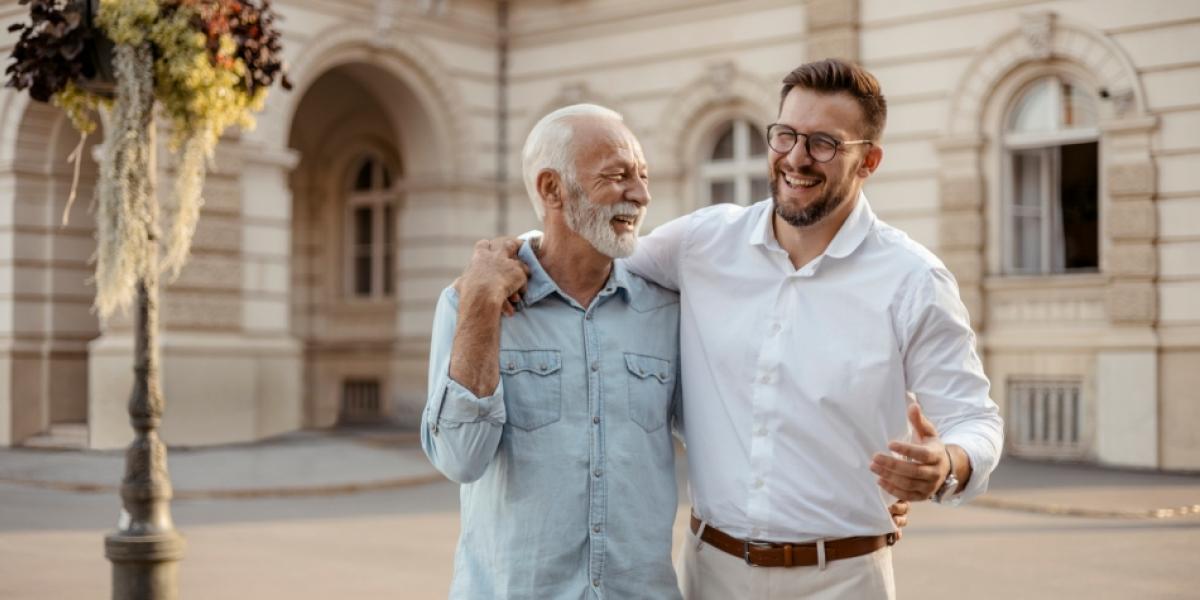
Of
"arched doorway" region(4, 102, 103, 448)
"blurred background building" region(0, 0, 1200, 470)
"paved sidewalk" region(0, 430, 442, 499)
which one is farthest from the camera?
"arched doorway" region(4, 102, 103, 448)

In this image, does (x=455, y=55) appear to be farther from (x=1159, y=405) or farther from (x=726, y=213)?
(x=726, y=213)

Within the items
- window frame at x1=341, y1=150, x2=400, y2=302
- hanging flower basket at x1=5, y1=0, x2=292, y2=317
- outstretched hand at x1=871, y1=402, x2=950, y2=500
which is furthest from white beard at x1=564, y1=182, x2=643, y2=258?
window frame at x1=341, y1=150, x2=400, y2=302

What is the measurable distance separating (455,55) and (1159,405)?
35.0ft

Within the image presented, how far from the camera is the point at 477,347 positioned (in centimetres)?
316

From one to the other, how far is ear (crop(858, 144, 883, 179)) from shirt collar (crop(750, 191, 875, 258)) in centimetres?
6

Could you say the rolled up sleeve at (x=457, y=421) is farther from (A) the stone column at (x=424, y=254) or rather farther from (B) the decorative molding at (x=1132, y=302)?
(A) the stone column at (x=424, y=254)

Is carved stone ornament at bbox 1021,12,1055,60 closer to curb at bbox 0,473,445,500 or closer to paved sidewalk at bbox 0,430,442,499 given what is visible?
paved sidewalk at bbox 0,430,442,499

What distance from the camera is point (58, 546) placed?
31.9ft

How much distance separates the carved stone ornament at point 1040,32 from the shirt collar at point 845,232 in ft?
43.1

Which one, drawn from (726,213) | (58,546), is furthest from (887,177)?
(726,213)

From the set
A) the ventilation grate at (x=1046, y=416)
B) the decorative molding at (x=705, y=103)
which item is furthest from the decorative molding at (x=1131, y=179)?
the decorative molding at (x=705, y=103)

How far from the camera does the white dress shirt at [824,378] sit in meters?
3.17

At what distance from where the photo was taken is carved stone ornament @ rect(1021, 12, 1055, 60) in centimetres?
1550

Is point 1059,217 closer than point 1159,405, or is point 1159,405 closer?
point 1159,405
